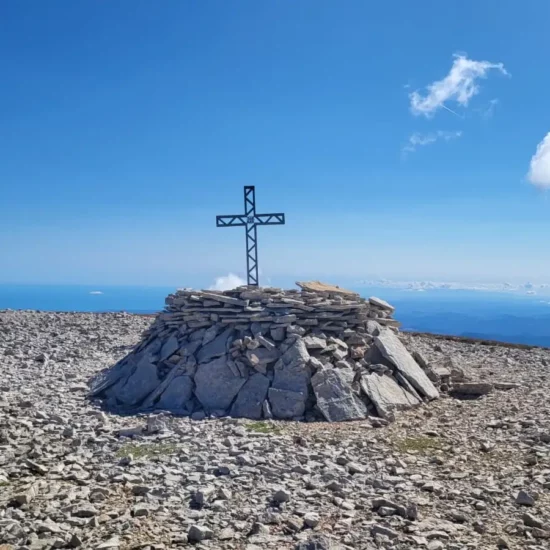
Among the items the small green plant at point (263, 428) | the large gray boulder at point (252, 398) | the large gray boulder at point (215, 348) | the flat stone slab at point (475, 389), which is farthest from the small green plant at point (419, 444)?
the large gray boulder at point (215, 348)

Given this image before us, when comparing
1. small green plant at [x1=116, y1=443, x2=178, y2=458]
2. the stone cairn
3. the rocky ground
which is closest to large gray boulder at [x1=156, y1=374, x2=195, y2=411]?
the stone cairn

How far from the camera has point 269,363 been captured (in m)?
13.0

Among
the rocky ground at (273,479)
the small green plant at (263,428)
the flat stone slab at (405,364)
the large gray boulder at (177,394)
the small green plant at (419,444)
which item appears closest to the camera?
the rocky ground at (273,479)

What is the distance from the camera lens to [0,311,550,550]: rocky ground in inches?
249

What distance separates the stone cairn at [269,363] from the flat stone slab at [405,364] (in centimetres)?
3

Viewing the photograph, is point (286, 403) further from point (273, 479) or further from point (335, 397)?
point (273, 479)

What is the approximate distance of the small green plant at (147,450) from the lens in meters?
9.17

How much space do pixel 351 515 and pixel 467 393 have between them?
8.68 m

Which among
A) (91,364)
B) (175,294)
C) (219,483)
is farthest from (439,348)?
(219,483)

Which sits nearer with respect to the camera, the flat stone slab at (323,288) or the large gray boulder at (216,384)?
the large gray boulder at (216,384)

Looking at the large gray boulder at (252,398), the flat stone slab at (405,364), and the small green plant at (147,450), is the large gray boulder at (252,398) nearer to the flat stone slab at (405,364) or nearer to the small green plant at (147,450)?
the small green plant at (147,450)

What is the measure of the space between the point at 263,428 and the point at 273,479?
9.72ft

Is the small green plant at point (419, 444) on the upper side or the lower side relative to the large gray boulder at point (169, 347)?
lower

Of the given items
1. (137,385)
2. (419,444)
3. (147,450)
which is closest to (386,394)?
(419,444)
